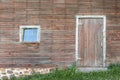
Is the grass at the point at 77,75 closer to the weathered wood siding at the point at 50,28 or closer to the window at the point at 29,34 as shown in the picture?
the weathered wood siding at the point at 50,28

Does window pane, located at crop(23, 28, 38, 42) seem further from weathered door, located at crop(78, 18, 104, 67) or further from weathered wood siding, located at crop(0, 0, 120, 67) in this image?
weathered door, located at crop(78, 18, 104, 67)

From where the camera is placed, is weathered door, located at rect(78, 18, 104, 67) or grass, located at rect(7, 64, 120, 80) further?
weathered door, located at rect(78, 18, 104, 67)

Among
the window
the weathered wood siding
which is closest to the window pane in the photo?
the window

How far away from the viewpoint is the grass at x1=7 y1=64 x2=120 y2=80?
48.4 feet

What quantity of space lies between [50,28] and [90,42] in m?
1.80

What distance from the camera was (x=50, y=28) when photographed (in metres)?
17.1

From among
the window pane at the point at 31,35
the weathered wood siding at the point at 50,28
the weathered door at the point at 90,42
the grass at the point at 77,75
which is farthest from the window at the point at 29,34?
the weathered door at the point at 90,42

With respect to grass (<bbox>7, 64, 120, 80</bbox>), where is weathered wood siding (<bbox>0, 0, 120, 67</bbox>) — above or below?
above

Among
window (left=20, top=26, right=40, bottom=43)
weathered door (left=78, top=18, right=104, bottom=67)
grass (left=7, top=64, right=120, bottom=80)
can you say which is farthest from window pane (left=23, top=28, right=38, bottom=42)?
weathered door (left=78, top=18, right=104, bottom=67)

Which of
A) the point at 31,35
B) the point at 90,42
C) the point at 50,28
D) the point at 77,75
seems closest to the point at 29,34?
the point at 31,35

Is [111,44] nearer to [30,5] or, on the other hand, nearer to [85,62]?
[85,62]

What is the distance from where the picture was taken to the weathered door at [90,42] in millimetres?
17047

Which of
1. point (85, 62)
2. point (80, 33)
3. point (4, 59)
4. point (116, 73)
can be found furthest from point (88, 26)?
point (4, 59)

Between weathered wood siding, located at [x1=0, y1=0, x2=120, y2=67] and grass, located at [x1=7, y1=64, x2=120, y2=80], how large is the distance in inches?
30.9
